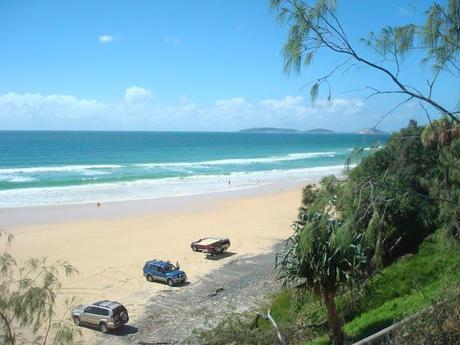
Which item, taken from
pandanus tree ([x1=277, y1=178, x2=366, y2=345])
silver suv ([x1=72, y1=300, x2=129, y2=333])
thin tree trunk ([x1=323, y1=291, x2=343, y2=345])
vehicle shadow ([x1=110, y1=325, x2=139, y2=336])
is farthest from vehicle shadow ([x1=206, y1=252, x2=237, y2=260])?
thin tree trunk ([x1=323, y1=291, x2=343, y2=345])

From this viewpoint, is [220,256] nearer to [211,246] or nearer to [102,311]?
[211,246]

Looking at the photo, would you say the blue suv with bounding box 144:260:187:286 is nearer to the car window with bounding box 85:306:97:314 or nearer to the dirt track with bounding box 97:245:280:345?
the dirt track with bounding box 97:245:280:345

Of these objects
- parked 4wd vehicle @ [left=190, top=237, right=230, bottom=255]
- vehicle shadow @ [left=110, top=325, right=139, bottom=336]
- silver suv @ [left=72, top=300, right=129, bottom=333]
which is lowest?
vehicle shadow @ [left=110, top=325, right=139, bottom=336]

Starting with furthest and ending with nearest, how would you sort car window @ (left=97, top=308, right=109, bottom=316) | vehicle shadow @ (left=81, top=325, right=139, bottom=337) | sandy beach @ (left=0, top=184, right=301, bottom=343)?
sandy beach @ (left=0, top=184, right=301, bottom=343)
vehicle shadow @ (left=81, top=325, right=139, bottom=337)
car window @ (left=97, top=308, right=109, bottom=316)

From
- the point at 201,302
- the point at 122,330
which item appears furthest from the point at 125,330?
the point at 201,302

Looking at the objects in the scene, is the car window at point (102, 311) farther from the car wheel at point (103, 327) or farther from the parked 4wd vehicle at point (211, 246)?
the parked 4wd vehicle at point (211, 246)

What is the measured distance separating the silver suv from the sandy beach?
0.36m

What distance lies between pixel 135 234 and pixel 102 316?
1304 centimetres

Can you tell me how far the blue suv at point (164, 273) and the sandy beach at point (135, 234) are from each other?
0.35 metres

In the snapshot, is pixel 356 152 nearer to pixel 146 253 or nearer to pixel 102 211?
pixel 146 253

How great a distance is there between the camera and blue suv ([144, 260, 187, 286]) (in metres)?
18.8

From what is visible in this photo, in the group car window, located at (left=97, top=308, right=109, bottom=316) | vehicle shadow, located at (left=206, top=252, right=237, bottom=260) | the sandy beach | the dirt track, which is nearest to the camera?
the dirt track

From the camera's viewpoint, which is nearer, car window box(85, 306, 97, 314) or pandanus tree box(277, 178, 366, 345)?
pandanus tree box(277, 178, 366, 345)

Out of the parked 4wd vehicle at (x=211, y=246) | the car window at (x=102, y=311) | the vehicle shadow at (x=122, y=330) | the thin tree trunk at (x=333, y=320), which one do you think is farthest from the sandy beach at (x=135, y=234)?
the thin tree trunk at (x=333, y=320)
